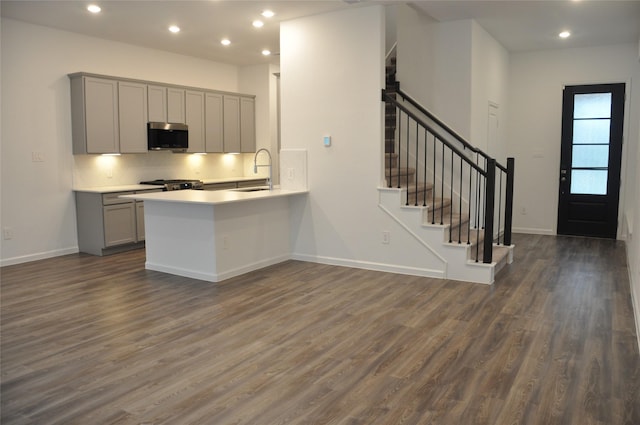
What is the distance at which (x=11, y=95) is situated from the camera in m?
5.95

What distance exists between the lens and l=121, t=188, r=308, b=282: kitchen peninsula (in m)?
5.11

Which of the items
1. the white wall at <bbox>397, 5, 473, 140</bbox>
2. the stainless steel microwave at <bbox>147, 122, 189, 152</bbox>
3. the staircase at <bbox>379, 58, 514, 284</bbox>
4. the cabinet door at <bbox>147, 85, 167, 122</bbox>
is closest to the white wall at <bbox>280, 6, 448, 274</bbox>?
the staircase at <bbox>379, 58, 514, 284</bbox>

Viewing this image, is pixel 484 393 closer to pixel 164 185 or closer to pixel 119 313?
pixel 119 313

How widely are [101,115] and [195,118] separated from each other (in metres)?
1.60

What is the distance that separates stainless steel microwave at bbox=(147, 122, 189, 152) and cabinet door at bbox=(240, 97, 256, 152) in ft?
4.34

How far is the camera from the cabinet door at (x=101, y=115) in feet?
21.0

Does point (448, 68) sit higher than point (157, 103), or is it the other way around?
point (448, 68)

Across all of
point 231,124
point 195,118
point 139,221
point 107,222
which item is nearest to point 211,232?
point 107,222

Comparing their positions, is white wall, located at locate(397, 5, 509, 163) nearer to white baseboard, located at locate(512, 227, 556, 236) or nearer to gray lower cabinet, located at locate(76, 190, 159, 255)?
white baseboard, located at locate(512, 227, 556, 236)

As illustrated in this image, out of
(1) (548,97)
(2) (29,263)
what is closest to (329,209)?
(2) (29,263)

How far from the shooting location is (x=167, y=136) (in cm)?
724

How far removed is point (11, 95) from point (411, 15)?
4.91 m

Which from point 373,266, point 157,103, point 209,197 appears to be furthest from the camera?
point 157,103

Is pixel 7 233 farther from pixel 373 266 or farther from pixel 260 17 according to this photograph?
pixel 373 266
